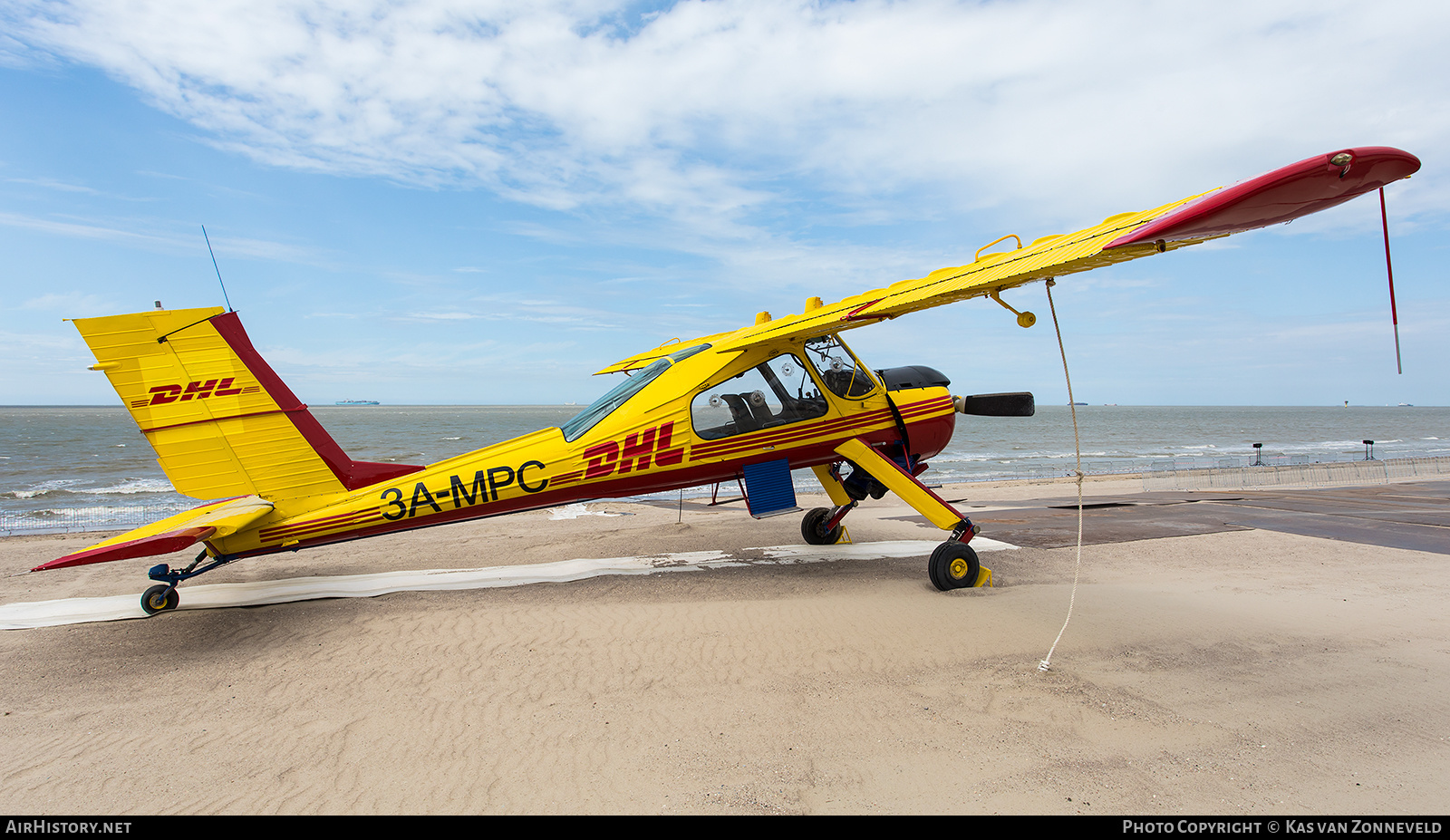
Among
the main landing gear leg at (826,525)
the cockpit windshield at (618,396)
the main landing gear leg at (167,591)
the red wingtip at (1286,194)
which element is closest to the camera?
the red wingtip at (1286,194)

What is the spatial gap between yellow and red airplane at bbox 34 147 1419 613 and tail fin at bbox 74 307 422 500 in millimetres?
16

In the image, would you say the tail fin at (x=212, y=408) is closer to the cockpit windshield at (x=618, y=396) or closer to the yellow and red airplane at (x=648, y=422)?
the yellow and red airplane at (x=648, y=422)

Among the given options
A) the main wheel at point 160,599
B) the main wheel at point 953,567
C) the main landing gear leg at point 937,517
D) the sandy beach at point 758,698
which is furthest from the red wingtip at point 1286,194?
the main wheel at point 160,599

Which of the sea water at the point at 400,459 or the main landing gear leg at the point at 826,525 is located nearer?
the main landing gear leg at the point at 826,525

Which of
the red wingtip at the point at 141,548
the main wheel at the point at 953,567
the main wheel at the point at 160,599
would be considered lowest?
the main wheel at the point at 953,567

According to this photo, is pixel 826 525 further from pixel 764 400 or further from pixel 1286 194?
pixel 1286 194

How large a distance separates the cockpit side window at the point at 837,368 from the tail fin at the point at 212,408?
19.4 feet

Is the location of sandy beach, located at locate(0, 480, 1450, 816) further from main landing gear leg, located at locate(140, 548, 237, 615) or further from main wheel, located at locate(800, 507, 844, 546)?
main wheel, located at locate(800, 507, 844, 546)

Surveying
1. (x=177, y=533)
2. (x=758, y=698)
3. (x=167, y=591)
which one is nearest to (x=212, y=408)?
(x=177, y=533)

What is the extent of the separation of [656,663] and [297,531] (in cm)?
428

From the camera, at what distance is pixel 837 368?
880 cm

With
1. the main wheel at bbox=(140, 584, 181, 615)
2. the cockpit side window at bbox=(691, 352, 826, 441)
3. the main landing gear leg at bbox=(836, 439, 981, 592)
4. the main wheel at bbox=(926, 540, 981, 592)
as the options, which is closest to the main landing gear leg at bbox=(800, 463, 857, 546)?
the main landing gear leg at bbox=(836, 439, 981, 592)

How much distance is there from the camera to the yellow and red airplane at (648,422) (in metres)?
5.57

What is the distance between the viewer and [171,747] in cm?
440
